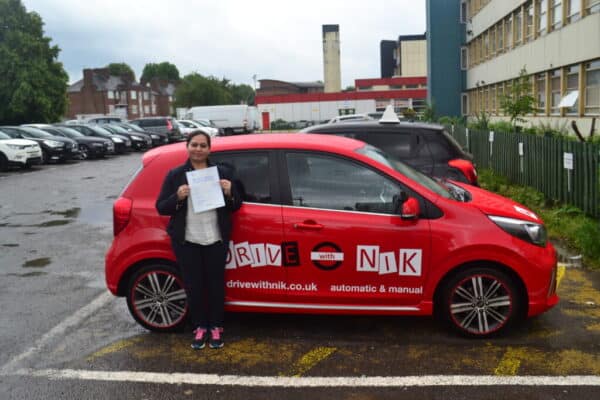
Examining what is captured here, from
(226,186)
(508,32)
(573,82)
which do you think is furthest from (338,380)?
(508,32)

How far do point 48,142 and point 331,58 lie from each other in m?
63.9

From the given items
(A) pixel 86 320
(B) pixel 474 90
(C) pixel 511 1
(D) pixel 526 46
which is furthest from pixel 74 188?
(B) pixel 474 90

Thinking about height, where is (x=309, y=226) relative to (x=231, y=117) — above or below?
below

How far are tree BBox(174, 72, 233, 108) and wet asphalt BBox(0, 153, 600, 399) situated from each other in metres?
85.7

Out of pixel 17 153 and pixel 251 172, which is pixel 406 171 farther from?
pixel 17 153

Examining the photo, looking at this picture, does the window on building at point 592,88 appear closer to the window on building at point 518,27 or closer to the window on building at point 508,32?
the window on building at point 518,27

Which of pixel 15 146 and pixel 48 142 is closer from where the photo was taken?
pixel 15 146

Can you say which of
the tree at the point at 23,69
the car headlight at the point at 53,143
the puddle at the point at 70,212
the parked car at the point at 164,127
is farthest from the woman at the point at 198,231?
the tree at the point at 23,69

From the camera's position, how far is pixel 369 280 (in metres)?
5.03

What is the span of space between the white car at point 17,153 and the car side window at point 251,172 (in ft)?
66.8

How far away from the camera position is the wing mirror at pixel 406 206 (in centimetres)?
→ 483

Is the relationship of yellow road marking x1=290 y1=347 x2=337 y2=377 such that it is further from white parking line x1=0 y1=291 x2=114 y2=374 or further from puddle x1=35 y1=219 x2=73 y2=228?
puddle x1=35 y1=219 x2=73 y2=228

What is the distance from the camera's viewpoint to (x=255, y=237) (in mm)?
5070

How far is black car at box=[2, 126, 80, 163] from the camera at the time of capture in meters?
25.7
